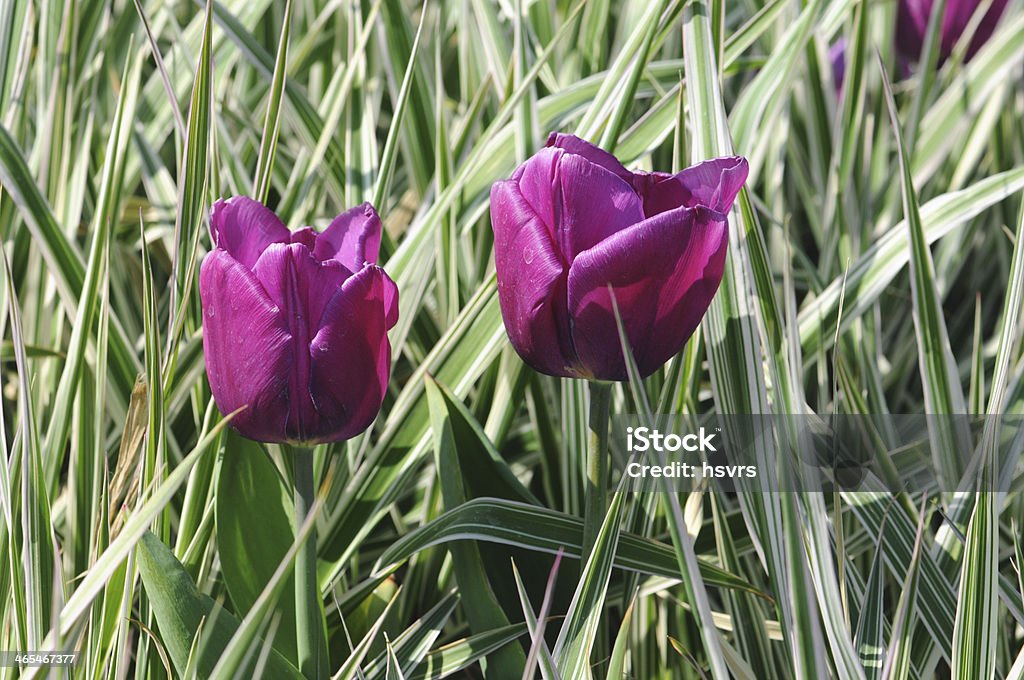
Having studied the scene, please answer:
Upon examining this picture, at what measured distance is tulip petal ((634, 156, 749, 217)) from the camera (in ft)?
1.26

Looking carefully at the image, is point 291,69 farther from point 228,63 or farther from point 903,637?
point 903,637

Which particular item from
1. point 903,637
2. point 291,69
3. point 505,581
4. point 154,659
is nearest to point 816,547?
point 903,637

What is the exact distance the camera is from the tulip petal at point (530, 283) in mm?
377

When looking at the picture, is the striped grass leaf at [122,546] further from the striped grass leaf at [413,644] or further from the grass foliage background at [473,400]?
the striped grass leaf at [413,644]

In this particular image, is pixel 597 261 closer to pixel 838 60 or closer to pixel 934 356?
pixel 934 356

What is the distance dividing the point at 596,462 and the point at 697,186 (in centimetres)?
13

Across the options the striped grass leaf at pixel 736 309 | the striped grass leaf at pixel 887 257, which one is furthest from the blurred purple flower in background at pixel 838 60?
the striped grass leaf at pixel 736 309

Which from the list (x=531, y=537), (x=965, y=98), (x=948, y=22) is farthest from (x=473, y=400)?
(x=948, y=22)

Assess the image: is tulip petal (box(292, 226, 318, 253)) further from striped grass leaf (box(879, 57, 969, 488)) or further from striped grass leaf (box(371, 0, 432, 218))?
A: striped grass leaf (box(879, 57, 969, 488))

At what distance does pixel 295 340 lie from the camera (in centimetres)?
38

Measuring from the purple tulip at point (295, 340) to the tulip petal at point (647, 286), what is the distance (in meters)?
0.09

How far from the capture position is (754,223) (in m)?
0.50

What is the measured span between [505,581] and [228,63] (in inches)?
21.0

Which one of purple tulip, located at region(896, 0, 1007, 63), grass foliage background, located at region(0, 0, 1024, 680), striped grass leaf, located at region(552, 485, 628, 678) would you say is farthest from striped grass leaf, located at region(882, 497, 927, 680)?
purple tulip, located at region(896, 0, 1007, 63)
